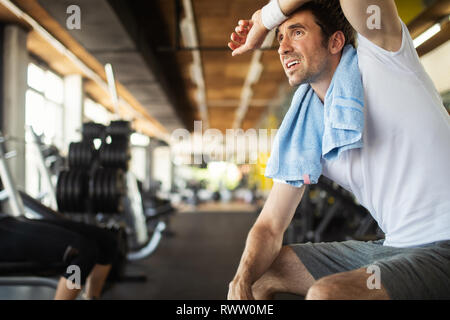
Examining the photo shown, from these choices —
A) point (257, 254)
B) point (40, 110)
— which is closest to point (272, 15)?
point (257, 254)

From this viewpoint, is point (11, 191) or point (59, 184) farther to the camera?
point (59, 184)

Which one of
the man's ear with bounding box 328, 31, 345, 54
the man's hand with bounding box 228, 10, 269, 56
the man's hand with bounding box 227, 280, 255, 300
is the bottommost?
the man's hand with bounding box 227, 280, 255, 300

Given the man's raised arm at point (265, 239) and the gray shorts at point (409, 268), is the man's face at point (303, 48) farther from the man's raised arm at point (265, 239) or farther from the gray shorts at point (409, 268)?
the gray shorts at point (409, 268)

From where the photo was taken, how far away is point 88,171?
2102 millimetres

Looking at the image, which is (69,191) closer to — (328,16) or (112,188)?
(112,188)

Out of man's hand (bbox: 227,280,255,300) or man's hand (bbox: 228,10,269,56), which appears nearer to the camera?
man's hand (bbox: 227,280,255,300)

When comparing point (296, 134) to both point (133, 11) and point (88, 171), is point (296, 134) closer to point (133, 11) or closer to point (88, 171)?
point (88, 171)

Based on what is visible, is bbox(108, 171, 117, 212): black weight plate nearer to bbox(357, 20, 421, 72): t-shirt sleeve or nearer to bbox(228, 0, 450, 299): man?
bbox(228, 0, 450, 299): man

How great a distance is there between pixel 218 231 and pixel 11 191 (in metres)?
2.73

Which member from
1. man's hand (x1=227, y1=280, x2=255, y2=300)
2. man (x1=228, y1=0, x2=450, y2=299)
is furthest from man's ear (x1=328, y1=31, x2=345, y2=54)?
man's hand (x1=227, y1=280, x2=255, y2=300)

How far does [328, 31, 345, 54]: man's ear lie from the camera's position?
2.07 feet

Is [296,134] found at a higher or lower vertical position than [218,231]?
higher
